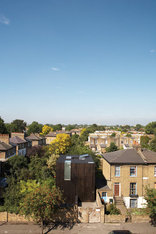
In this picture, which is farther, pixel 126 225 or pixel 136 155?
pixel 136 155

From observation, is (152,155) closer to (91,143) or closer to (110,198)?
(110,198)

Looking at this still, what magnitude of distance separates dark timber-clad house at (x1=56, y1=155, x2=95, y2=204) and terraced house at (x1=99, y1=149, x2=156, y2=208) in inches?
86.8

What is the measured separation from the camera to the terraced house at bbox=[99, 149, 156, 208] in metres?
24.6

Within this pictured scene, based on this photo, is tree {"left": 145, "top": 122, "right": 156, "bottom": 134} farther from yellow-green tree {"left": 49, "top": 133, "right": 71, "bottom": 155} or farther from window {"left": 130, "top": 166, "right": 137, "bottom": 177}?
window {"left": 130, "top": 166, "right": 137, "bottom": 177}

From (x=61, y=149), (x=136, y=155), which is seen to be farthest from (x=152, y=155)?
(x=61, y=149)

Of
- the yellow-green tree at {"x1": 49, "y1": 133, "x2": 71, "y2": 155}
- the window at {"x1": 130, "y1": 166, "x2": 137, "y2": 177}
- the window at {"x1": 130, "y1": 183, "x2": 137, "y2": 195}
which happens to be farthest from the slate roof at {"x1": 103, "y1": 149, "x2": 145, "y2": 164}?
the yellow-green tree at {"x1": 49, "y1": 133, "x2": 71, "y2": 155}

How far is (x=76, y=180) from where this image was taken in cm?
2383

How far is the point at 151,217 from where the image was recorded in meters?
20.7

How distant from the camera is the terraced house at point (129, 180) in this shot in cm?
2459

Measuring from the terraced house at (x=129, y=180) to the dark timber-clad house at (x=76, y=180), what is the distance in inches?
86.8

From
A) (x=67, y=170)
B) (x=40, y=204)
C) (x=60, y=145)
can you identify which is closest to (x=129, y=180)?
(x=67, y=170)

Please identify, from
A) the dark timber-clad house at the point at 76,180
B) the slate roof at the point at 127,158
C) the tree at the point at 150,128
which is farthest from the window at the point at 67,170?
the tree at the point at 150,128

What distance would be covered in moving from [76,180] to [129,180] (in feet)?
26.1

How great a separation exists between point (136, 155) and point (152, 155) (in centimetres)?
272
